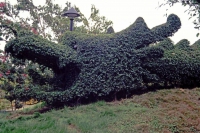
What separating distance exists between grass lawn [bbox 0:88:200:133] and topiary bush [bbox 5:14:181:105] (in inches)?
24.8

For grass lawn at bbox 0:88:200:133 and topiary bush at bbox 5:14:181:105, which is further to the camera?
topiary bush at bbox 5:14:181:105

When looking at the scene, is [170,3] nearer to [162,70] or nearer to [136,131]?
[136,131]

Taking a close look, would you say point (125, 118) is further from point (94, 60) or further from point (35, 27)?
point (35, 27)

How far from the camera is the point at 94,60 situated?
7.54 meters

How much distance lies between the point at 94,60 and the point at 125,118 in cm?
252

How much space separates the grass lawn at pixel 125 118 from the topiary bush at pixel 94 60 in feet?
2.06

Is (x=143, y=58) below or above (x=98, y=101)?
above

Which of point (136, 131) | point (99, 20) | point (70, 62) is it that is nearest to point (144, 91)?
point (70, 62)

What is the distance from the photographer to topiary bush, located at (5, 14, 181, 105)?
721 cm

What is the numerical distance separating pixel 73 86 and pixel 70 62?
74 centimetres

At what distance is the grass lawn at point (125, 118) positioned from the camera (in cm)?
498

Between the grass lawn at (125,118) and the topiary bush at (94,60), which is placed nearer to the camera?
the grass lawn at (125,118)

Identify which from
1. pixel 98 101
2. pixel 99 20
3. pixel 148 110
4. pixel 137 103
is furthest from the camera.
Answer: pixel 99 20

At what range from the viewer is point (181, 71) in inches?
317
